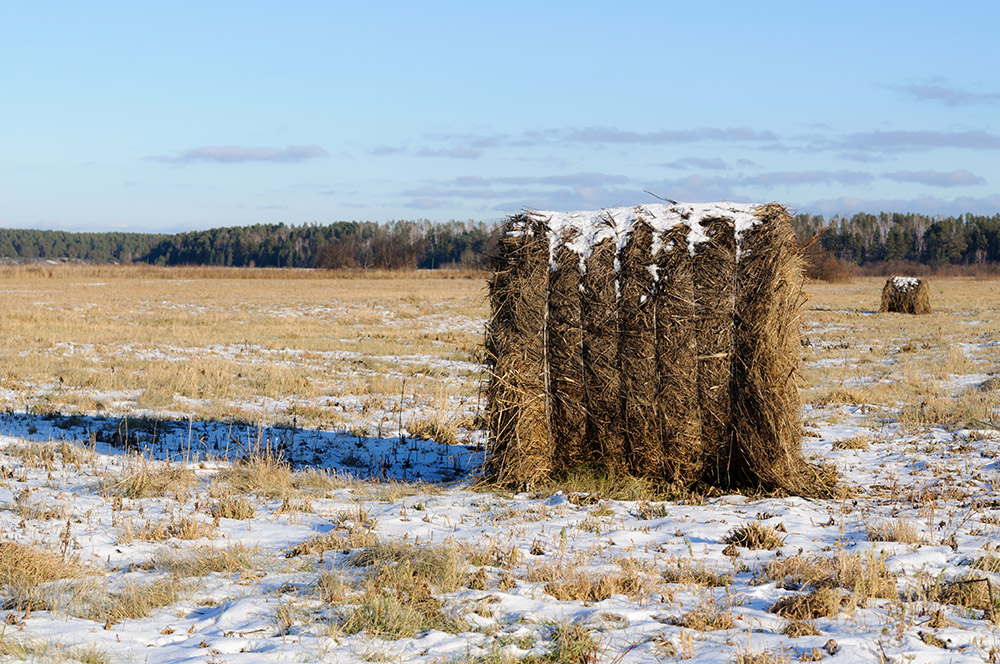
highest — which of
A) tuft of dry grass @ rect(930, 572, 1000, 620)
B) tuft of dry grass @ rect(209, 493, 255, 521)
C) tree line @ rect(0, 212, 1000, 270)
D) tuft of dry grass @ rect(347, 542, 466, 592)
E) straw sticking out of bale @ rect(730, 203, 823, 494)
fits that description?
tree line @ rect(0, 212, 1000, 270)

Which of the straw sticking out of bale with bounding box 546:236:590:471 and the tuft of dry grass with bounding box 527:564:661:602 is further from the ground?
the straw sticking out of bale with bounding box 546:236:590:471

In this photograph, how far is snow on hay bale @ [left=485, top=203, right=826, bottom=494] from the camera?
7621mm

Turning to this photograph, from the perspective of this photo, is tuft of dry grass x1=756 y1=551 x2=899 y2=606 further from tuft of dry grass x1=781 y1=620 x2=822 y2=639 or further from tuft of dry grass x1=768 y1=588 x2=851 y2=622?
tuft of dry grass x1=781 y1=620 x2=822 y2=639

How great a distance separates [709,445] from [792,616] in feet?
10.9

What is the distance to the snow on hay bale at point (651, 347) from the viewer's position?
7.62 m

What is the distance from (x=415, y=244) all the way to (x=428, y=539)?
124612 millimetres

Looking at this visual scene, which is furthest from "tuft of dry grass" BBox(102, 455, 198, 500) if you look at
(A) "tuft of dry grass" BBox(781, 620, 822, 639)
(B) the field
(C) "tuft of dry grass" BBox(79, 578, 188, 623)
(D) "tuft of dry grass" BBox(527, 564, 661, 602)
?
(A) "tuft of dry grass" BBox(781, 620, 822, 639)

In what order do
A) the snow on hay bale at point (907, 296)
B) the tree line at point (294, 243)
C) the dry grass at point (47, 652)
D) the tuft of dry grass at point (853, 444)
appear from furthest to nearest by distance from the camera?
the tree line at point (294, 243), the snow on hay bale at point (907, 296), the tuft of dry grass at point (853, 444), the dry grass at point (47, 652)

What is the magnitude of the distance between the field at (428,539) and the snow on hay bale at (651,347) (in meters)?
0.44

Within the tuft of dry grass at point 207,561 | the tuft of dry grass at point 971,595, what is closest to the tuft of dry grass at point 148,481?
the tuft of dry grass at point 207,561

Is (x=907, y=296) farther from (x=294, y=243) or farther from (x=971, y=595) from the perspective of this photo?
(x=294, y=243)

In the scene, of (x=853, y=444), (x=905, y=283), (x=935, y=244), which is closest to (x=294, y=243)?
(x=935, y=244)

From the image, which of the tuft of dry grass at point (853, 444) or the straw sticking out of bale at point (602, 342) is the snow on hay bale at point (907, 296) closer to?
the tuft of dry grass at point (853, 444)

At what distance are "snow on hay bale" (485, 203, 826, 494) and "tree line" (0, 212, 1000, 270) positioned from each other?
91.7m
